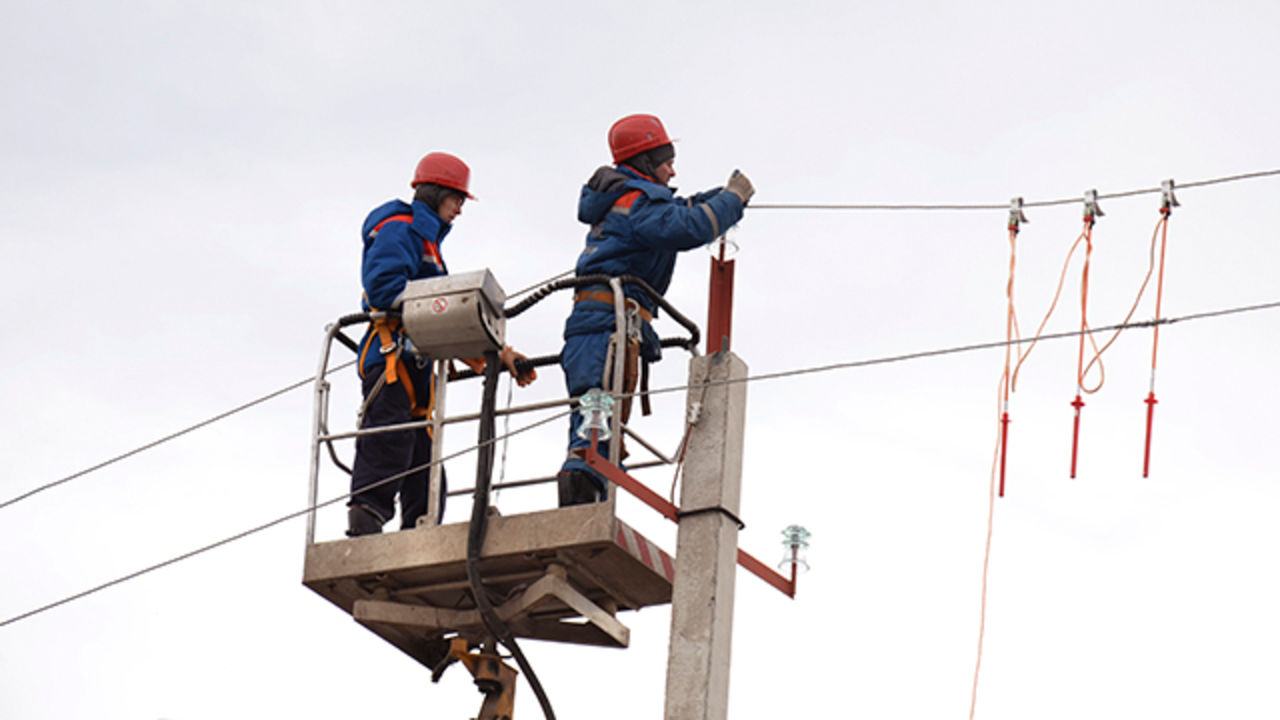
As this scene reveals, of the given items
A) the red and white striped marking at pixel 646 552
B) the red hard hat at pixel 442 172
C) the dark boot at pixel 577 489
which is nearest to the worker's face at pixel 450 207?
the red hard hat at pixel 442 172

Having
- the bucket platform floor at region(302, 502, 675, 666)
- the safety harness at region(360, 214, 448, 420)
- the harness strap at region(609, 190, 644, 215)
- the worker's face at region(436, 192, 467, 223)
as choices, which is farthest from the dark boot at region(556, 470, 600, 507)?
the worker's face at region(436, 192, 467, 223)

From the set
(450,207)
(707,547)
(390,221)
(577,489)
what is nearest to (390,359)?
(390,221)

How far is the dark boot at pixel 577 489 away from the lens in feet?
41.4

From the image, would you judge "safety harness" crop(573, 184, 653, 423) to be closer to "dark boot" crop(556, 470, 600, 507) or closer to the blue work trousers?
"dark boot" crop(556, 470, 600, 507)

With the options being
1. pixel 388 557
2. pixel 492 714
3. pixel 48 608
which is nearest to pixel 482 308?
pixel 388 557

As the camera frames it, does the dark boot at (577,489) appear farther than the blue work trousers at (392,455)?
No

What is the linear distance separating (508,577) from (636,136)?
8.89 feet

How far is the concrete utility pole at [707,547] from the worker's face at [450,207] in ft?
7.13

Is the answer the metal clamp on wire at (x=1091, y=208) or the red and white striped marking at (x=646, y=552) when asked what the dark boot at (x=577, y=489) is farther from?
the metal clamp on wire at (x=1091, y=208)

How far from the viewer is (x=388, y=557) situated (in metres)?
12.8

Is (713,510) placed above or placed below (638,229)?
below

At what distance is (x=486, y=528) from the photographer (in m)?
12.5

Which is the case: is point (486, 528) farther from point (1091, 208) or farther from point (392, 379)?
point (1091, 208)

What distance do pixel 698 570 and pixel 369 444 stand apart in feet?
7.55
